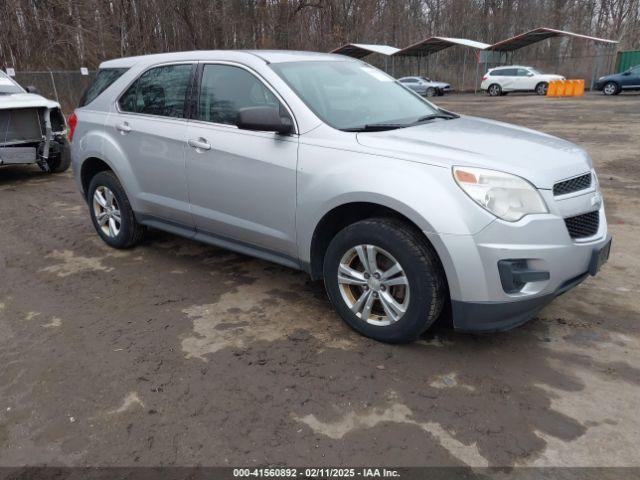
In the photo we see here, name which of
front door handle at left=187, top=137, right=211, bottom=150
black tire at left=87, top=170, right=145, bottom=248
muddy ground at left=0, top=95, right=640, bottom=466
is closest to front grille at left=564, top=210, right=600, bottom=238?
muddy ground at left=0, top=95, right=640, bottom=466

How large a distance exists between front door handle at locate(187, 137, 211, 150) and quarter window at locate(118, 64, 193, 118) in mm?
323

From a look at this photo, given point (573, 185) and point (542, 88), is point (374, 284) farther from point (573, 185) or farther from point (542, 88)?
point (542, 88)

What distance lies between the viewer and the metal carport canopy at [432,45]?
111ft

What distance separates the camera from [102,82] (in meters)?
5.09

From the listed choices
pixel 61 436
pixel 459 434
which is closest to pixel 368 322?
pixel 459 434

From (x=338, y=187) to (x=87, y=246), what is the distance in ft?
10.9

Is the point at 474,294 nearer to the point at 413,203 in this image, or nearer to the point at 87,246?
the point at 413,203

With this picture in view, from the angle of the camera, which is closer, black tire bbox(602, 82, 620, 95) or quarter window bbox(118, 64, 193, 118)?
quarter window bbox(118, 64, 193, 118)

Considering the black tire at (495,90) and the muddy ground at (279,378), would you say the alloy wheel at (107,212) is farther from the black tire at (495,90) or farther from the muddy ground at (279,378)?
the black tire at (495,90)

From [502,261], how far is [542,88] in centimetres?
3079

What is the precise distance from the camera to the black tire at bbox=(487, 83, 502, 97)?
1224 inches

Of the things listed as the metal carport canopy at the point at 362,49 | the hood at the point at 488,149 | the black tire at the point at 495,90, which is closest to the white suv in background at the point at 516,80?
the black tire at the point at 495,90

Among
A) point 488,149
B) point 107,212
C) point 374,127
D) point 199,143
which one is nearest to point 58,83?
point 107,212

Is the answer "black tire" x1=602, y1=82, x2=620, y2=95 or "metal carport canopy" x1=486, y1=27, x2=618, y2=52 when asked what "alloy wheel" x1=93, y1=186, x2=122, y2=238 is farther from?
"metal carport canopy" x1=486, y1=27, x2=618, y2=52
